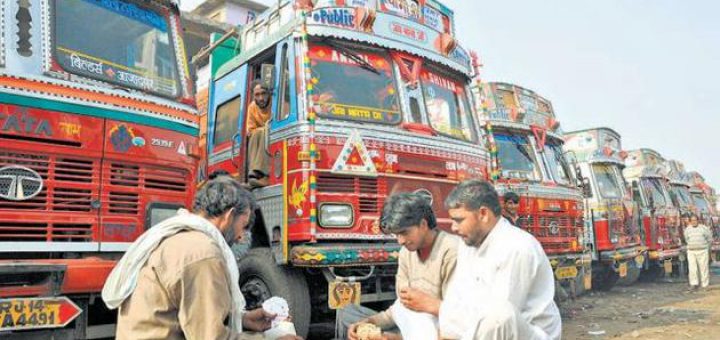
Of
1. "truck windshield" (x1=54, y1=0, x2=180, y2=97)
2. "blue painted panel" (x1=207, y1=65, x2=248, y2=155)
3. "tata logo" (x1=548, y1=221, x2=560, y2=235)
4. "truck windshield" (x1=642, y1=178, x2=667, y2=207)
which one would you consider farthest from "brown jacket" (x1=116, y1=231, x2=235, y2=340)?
"truck windshield" (x1=642, y1=178, x2=667, y2=207)

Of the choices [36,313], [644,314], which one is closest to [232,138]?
[36,313]

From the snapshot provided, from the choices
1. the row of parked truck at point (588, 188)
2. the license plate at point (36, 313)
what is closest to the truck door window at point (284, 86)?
the license plate at point (36, 313)

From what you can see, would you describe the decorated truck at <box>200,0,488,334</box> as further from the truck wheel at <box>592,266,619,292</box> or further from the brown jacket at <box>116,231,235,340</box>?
the truck wheel at <box>592,266,619,292</box>

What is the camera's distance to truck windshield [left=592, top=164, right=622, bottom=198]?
12291mm

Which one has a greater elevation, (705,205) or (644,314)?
(705,205)

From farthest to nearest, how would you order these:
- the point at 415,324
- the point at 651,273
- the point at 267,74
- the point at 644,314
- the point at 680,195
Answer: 1. the point at 680,195
2. the point at 651,273
3. the point at 644,314
4. the point at 267,74
5. the point at 415,324

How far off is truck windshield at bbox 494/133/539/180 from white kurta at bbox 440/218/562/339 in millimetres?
6290

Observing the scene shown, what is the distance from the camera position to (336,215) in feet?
16.4

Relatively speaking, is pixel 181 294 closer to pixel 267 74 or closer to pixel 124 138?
pixel 124 138

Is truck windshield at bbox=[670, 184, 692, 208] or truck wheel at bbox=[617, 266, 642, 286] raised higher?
truck windshield at bbox=[670, 184, 692, 208]

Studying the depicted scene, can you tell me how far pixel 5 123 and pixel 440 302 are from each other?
2.78 meters

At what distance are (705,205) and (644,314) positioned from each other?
17.0 meters

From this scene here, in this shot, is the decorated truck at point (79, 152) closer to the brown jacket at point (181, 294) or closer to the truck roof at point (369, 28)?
the truck roof at point (369, 28)

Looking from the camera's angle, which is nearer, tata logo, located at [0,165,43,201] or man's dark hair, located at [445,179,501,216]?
man's dark hair, located at [445,179,501,216]
